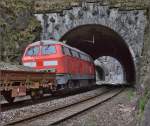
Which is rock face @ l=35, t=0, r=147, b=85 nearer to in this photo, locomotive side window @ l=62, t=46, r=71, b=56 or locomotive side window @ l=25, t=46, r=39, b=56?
locomotive side window @ l=62, t=46, r=71, b=56

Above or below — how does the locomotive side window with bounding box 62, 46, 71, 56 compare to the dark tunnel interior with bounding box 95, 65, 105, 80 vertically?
above

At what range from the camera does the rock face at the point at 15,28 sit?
90.7 feet

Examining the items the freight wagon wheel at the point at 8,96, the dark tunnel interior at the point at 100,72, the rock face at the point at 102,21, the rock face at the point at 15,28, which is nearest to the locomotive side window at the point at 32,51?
the rock face at the point at 15,28

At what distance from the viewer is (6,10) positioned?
29.4 m

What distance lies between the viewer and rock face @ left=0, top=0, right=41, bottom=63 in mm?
27634

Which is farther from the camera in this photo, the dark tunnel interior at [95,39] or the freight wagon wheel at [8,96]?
the dark tunnel interior at [95,39]

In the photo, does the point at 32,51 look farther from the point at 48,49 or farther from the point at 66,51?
the point at 66,51

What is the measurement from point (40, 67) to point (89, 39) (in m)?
18.4

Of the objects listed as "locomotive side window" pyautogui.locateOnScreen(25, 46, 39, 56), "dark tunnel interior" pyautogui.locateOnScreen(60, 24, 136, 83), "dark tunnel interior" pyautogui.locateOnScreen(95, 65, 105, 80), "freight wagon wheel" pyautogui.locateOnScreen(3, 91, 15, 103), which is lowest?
"freight wagon wheel" pyautogui.locateOnScreen(3, 91, 15, 103)

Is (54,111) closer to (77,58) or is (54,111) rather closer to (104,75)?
(77,58)

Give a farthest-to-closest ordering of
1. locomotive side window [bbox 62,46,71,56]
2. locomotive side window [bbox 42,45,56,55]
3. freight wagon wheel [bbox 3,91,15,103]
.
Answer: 1. locomotive side window [bbox 62,46,71,56]
2. locomotive side window [bbox 42,45,56,55]
3. freight wagon wheel [bbox 3,91,15,103]

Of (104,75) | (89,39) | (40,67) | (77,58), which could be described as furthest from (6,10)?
(104,75)

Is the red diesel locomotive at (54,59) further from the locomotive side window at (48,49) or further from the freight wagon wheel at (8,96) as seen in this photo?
the freight wagon wheel at (8,96)

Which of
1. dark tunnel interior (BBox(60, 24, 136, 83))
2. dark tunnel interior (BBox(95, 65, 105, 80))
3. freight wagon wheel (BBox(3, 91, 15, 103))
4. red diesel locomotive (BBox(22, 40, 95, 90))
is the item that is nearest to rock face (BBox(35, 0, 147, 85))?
dark tunnel interior (BBox(60, 24, 136, 83))
